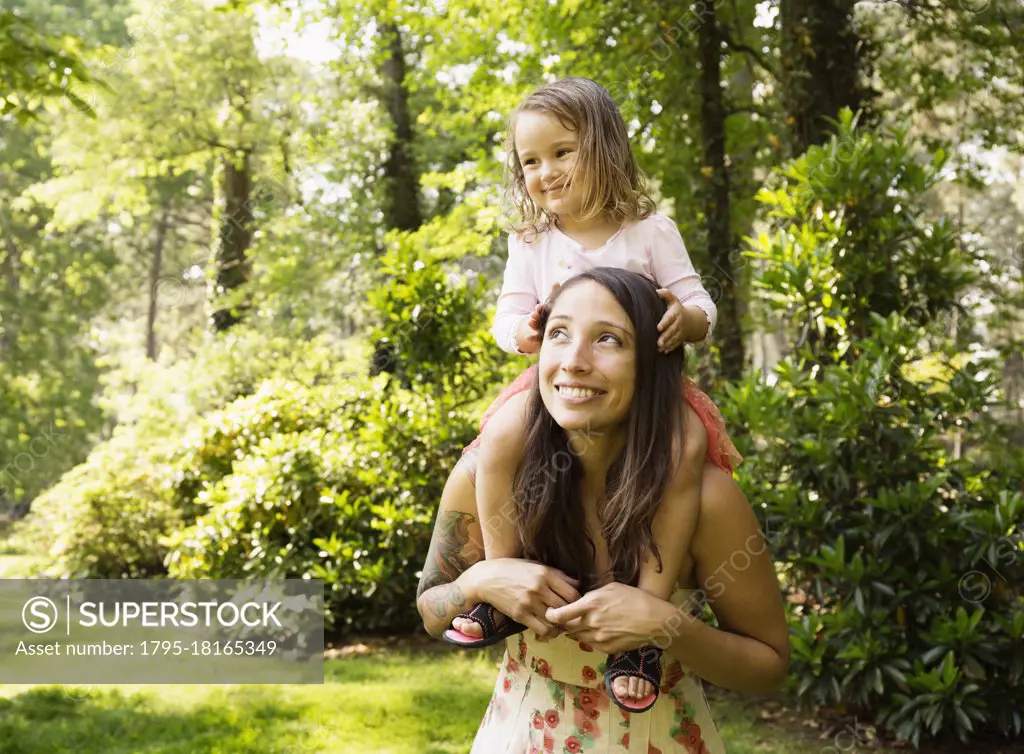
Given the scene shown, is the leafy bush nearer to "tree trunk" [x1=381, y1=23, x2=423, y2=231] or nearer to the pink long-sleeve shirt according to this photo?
the pink long-sleeve shirt

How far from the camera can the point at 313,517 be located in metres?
8.78

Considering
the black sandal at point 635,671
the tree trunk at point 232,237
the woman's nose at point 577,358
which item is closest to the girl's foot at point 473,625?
the black sandal at point 635,671

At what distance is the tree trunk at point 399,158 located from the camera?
17844 millimetres

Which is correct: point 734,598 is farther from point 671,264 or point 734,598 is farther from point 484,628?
point 671,264

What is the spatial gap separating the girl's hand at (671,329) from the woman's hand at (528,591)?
0.49 meters

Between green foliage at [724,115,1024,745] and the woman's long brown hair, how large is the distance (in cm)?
346

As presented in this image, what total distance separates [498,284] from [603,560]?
33.5ft

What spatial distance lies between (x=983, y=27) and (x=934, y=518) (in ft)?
21.2

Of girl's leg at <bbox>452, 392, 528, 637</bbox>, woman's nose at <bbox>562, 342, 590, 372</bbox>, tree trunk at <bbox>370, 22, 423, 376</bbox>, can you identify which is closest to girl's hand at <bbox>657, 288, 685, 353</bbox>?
woman's nose at <bbox>562, 342, 590, 372</bbox>

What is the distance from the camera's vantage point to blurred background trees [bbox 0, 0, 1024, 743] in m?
5.32

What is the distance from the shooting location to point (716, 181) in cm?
968

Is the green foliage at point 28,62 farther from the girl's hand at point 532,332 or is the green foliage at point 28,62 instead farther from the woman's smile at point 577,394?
the woman's smile at point 577,394

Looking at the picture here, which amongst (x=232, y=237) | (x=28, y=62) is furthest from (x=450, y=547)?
(x=232, y=237)

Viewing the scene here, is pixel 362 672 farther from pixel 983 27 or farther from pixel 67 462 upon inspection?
pixel 67 462
